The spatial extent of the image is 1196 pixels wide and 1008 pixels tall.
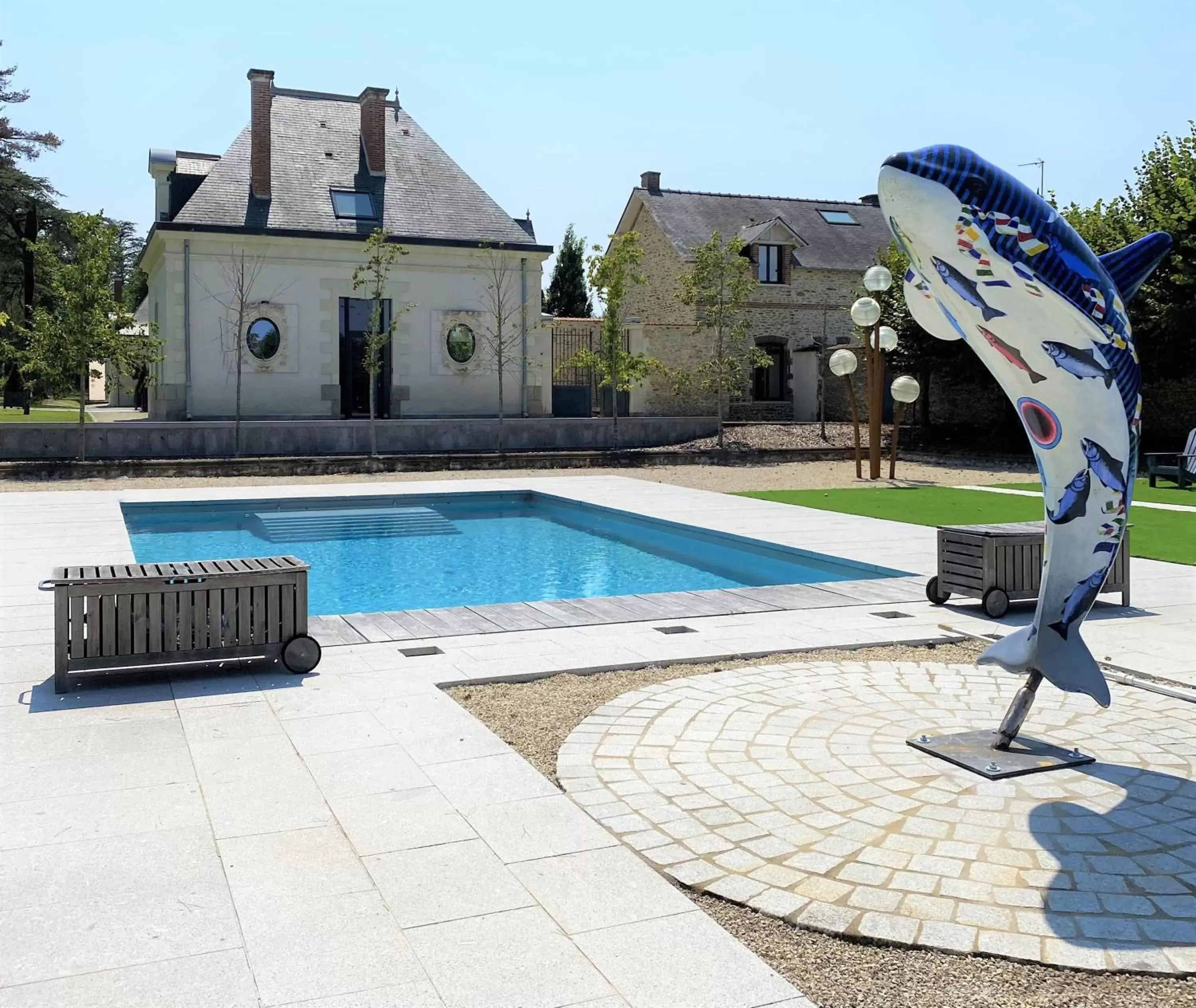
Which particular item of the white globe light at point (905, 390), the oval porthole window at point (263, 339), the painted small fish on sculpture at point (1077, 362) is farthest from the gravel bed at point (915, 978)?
the oval porthole window at point (263, 339)

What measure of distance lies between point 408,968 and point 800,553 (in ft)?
28.6

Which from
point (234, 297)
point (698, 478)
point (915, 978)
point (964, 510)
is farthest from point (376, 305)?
point (915, 978)

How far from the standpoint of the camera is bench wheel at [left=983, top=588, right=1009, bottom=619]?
835 cm

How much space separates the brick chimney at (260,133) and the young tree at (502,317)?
6.00 m

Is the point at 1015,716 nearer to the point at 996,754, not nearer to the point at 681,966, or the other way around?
the point at 996,754

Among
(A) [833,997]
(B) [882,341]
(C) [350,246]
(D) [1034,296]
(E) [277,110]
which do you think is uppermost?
(E) [277,110]

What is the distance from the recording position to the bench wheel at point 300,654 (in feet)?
21.2

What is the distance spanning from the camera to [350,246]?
1087 inches

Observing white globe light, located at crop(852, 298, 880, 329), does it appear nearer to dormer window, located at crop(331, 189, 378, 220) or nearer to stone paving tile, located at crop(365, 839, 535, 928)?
dormer window, located at crop(331, 189, 378, 220)

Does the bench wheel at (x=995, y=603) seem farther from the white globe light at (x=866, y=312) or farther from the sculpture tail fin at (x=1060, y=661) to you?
the white globe light at (x=866, y=312)

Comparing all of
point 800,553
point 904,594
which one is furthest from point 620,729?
point 800,553

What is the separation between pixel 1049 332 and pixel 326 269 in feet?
83.1

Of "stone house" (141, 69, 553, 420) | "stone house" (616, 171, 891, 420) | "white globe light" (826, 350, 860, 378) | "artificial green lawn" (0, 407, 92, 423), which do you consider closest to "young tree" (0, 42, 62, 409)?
"artificial green lawn" (0, 407, 92, 423)

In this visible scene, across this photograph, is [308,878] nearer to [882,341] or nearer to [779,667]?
[779,667]
